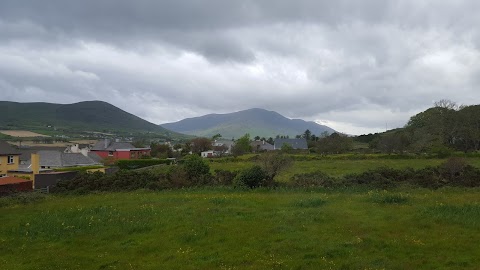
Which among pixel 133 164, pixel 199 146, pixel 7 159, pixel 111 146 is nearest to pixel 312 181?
pixel 7 159

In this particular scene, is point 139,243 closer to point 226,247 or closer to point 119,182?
point 226,247

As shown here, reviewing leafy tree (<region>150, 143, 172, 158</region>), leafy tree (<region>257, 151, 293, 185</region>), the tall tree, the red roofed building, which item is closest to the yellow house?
the red roofed building

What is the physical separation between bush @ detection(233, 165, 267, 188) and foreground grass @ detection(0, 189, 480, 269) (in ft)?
23.8

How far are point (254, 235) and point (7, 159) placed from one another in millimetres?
44615

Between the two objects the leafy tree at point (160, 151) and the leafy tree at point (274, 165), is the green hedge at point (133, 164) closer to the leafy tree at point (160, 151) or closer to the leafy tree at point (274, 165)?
the leafy tree at point (160, 151)

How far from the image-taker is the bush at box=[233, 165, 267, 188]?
85.9ft

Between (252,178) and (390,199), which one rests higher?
(252,178)

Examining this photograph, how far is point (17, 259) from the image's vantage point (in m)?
10.9

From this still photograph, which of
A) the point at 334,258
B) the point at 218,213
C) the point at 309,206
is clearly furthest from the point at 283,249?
the point at 309,206

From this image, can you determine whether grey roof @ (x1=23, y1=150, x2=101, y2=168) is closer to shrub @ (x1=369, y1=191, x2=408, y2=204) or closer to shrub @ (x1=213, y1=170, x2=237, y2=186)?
shrub @ (x1=213, y1=170, x2=237, y2=186)

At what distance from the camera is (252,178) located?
85.8 feet

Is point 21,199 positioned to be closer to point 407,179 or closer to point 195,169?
point 195,169

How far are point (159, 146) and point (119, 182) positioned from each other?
67912mm

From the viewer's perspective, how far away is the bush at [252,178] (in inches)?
1031
